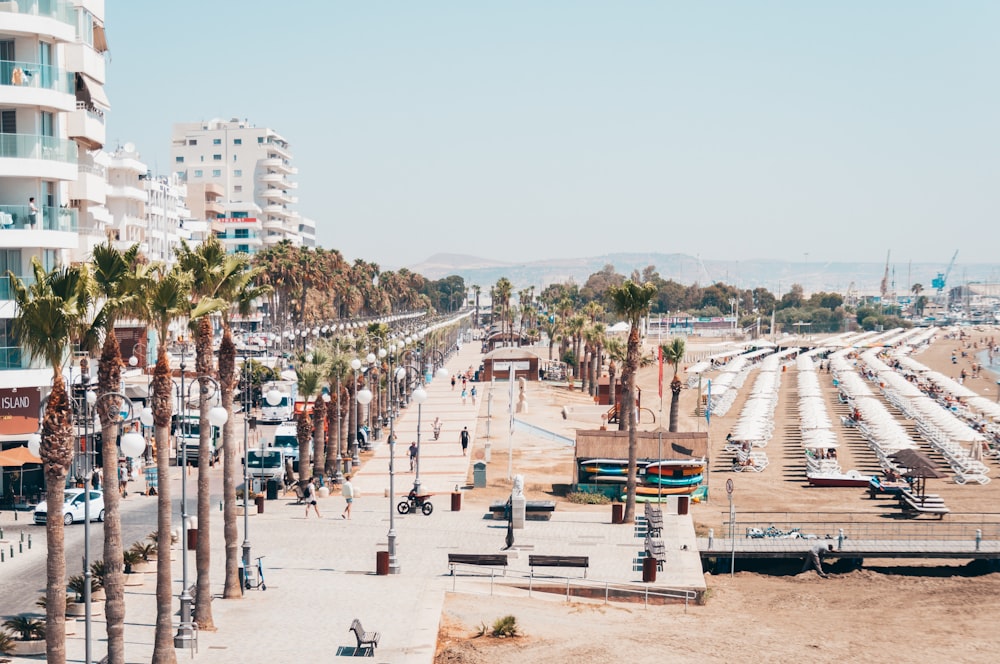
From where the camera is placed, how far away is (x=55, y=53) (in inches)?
1480

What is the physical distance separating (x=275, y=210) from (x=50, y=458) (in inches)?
5411

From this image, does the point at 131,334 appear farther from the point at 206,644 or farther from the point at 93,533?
the point at 206,644

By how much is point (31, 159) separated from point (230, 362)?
15.7 metres

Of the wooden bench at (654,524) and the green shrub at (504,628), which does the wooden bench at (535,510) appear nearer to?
the wooden bench at (654,524)

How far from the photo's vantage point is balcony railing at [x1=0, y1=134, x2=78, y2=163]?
1439 inches

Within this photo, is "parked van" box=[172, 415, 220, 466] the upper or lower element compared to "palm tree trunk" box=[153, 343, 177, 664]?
lower

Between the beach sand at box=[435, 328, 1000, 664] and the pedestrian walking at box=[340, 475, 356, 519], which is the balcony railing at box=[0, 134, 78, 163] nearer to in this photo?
the pedestrian walking at box=[340, 475, 356, 519]

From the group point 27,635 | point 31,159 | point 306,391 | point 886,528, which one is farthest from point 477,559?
point 31,159

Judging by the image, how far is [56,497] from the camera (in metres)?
17.5

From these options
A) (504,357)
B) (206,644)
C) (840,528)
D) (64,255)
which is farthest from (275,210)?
(206,644)

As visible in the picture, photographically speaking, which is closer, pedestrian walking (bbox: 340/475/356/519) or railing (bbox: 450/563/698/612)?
railing (bbox: 450/563/698/612)

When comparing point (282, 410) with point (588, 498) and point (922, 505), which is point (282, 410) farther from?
point (922, 505)

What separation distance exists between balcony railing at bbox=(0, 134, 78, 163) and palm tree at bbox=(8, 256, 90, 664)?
20.7 metres

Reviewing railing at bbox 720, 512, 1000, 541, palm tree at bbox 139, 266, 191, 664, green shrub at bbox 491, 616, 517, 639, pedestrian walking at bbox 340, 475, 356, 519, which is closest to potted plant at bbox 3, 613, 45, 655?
palm tree at bbox 139, 266, 191, 664
